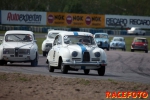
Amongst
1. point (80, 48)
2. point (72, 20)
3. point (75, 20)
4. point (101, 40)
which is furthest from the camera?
point (75, 20)

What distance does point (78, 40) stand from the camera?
19922 millimetres

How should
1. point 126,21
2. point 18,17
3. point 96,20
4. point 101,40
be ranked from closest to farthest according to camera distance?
point 101,40
point 18,17
point 96,20
point 126,21

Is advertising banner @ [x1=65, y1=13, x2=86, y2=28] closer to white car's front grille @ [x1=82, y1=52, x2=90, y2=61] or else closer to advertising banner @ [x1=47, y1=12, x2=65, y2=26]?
advertising banner @ [x1=47, y1=12, x2=65, y2=26]

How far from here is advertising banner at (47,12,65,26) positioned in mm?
71688

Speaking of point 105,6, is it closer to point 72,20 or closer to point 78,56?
point 72,20

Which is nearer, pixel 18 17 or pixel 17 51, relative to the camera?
pixel 17 51

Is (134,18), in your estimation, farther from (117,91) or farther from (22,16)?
(117,91)

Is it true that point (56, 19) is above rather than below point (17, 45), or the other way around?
above

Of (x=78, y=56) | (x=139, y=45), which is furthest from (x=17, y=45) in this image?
(x=139, y=45)

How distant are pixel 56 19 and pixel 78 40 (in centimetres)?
5214

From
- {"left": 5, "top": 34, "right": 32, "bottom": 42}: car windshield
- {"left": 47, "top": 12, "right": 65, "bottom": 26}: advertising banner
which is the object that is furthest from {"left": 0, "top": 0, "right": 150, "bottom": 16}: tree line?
{"left": 5, "top": 34, "right": 32, "bottom": 42}: car windshield

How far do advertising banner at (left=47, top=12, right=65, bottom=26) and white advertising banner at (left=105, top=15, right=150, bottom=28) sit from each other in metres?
6.62

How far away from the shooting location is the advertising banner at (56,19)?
235 feet

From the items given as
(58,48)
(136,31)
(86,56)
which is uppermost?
(136,31)
